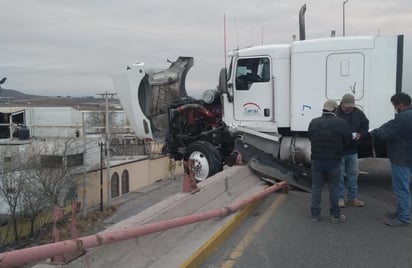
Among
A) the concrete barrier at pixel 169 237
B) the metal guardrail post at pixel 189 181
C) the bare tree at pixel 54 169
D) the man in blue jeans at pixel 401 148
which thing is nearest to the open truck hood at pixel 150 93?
the concrete barrier at pixel 169 237

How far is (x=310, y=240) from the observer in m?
5.85

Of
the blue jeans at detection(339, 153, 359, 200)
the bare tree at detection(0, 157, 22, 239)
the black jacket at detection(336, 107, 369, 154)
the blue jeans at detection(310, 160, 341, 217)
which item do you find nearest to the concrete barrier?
the blue jeans at detection(310, 160, 341, 217)

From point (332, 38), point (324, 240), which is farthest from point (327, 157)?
point (332, 38)

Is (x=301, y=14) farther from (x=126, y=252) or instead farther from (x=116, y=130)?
(x=116, y=130)

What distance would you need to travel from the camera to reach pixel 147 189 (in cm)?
4606

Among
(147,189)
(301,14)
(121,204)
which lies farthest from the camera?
(147,189)

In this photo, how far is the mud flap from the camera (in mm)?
9305

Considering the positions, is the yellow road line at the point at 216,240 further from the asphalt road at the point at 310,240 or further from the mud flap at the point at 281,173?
the mud flap at the point at 281,173

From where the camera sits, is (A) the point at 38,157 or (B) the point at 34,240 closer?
(B) the point at 34,240

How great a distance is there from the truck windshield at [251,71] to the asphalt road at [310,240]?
3.57 meters

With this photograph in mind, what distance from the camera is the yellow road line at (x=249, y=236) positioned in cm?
505

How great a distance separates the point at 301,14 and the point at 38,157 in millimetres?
34399

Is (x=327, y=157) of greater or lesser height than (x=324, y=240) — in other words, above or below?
above

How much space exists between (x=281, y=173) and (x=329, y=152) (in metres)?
2.90
